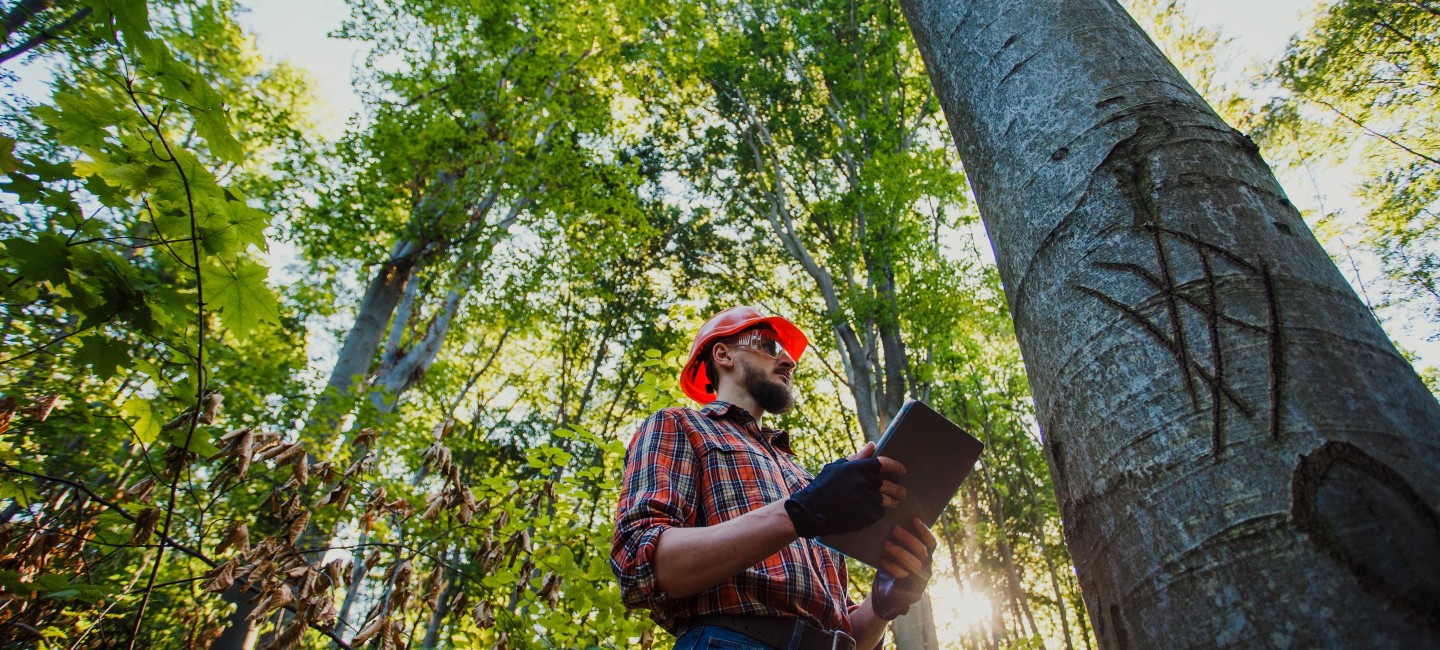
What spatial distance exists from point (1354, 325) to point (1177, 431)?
26cm

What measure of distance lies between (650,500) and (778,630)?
17.4 inches

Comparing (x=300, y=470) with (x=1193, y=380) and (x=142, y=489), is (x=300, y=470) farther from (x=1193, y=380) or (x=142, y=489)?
(x=1193, y=380)

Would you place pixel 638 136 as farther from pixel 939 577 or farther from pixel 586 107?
pixel 939 577

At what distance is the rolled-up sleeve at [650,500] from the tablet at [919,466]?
0.39m

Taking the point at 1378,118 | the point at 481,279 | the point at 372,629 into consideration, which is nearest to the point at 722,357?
the point at 372,629

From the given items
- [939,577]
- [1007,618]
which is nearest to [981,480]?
[939,577]

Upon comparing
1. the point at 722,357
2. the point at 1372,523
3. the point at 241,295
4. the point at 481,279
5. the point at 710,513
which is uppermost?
the point at 481,279

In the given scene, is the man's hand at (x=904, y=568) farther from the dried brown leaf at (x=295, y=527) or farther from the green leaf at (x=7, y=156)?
the dried brown leaf at (x=295, y=527)

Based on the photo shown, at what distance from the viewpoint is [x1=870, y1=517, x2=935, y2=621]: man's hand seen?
1818 mm

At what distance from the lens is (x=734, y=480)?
1.89 m

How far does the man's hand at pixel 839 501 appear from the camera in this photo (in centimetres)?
142

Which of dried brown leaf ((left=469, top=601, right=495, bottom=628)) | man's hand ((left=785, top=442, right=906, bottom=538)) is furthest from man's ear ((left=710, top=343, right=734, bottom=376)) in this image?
dried brown leaf ((left=469, top=601, right=495, bottom=628))

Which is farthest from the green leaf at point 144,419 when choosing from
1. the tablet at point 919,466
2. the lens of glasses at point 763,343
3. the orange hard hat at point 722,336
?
the tablet at point 919,466

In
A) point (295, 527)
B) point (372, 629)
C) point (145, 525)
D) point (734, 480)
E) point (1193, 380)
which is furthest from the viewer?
point (295, 527)
